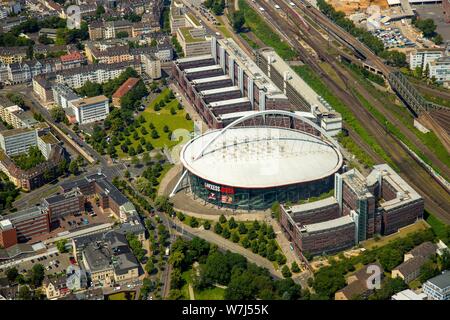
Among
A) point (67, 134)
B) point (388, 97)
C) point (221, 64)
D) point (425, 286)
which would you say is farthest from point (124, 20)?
point (425, 286)

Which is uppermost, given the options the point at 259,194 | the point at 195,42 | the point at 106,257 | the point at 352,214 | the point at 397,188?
the point at 352,214

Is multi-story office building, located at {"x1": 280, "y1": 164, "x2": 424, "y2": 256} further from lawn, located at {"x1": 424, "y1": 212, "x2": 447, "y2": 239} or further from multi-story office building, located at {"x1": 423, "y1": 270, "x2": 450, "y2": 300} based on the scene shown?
multi-story office building, located at {"x1": 423, "y1": 270, "x2": 450, "y2": 300}

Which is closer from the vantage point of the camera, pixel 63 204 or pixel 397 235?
pixel 397 235

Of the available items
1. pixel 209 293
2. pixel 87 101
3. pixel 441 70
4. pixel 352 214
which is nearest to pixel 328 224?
pixel 352 214

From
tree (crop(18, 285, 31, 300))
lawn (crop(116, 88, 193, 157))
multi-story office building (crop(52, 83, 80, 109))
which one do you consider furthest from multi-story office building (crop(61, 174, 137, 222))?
multi-story office building (crop(52, 83, 80, 109))

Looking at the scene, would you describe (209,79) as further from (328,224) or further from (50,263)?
(50,263)

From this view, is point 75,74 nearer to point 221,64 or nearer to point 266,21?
point 221,64

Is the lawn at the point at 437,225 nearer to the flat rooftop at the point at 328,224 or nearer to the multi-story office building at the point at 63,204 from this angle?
the flat rooftop at the point at 328,224
